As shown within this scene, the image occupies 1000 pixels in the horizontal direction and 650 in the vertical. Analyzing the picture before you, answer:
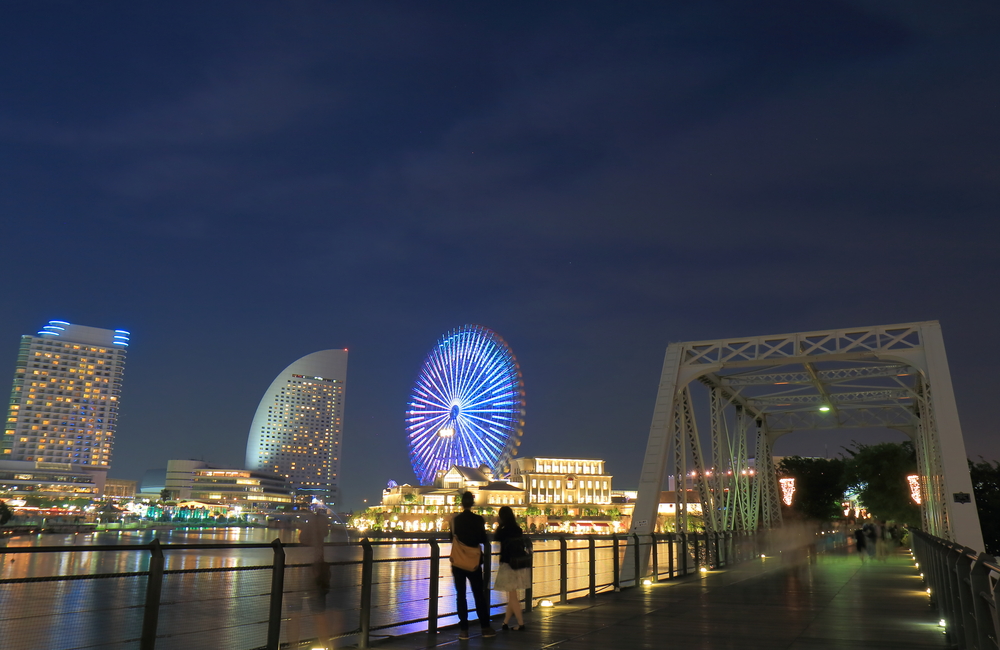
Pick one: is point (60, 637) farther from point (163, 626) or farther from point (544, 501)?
point (544, 501)

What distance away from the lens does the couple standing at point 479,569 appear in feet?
30.0

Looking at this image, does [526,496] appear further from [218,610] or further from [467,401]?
[218,610]

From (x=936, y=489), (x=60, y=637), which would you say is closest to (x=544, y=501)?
(x=936, y=489)

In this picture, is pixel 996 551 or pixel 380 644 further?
pixel 996 551

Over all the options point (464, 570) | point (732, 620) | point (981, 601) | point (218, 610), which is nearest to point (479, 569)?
point (464, 570)

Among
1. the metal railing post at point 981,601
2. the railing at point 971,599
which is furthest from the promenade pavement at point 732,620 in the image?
the metal railing post at point 981,601

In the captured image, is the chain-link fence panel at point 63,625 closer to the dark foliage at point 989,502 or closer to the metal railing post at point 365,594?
the metal railing post at point 365,594

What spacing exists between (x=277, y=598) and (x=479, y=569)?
2.88 m

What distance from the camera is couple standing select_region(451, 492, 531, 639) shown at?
9133 mm

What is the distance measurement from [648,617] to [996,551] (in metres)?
36.0

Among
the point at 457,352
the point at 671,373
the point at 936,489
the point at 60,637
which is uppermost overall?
the point at 457,352

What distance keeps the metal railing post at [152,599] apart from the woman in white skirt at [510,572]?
14.7ft

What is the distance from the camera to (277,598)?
7148 mm

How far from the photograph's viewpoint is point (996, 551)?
38.5 m
